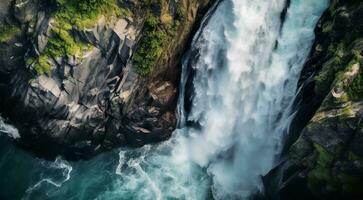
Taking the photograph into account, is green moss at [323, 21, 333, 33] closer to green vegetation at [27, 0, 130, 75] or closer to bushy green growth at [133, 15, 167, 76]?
bushy green growth at [133, 15, 167, 76]

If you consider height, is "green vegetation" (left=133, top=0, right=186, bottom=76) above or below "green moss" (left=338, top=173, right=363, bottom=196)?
above

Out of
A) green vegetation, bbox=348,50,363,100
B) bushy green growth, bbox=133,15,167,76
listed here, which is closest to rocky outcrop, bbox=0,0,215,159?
bushy green growth, bbox=133,15,167,76

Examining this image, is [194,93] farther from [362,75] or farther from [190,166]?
[362,75]

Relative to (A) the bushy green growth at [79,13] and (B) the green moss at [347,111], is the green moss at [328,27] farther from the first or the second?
(A) the bushy green growth at [79,13]

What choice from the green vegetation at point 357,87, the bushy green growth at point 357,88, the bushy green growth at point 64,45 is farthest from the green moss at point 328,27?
the bushy green growth at point 64,45

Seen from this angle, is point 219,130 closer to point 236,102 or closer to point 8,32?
point 236,102

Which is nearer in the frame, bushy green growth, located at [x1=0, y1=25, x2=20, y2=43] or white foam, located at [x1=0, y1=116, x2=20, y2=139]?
bushy green growth, located at [x1=0, y1=25, x2=20, y2=43]
